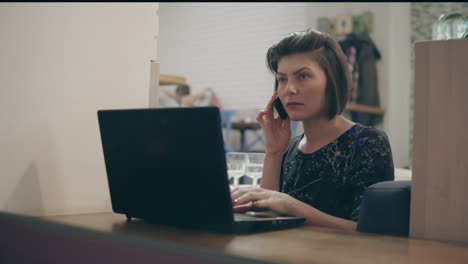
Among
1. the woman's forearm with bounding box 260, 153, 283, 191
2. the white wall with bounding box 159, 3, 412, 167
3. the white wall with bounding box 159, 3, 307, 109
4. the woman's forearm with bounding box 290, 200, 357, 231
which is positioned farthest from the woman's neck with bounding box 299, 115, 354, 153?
the white wall with bounding box 159, 3, 307, 109

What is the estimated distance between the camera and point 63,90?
1.11 meters

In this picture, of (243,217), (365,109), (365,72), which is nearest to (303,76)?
(243,217)

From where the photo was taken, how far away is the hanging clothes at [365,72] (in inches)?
184

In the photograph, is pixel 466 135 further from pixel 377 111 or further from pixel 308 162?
pixel 377 111

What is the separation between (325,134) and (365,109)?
125 inches

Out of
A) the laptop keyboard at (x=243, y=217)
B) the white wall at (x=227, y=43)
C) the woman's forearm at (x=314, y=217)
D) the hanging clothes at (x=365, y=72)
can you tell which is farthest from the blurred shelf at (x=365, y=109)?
the laptop keyboard at (x=243, y=217)

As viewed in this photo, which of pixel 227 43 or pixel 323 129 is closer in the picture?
pixel 323 129

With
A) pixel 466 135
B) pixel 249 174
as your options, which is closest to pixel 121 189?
pixel 466 135

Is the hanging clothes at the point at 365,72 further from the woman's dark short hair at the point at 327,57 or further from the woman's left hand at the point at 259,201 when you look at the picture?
the woman's left hand at the point at 259,201

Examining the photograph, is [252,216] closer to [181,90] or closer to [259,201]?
[259,201]

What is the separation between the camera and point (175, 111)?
2.57ft

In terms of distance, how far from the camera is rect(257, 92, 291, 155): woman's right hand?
5.07ft

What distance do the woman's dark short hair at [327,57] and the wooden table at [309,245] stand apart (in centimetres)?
58

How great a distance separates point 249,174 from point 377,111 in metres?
2.69
